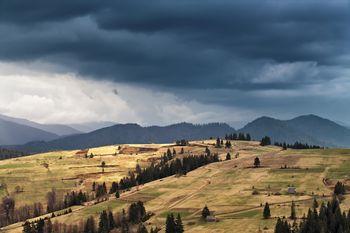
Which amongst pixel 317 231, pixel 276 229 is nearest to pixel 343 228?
pixel 317 231

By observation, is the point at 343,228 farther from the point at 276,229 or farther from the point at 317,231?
the point at 276,229

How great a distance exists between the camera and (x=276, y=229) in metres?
198

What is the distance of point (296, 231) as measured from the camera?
199m

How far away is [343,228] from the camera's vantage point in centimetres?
19888

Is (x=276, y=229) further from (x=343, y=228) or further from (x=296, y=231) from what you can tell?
(x=343, y=228)

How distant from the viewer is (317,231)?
196375 millimetres

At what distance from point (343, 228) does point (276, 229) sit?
24086mm

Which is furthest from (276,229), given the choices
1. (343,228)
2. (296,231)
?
(343,228)

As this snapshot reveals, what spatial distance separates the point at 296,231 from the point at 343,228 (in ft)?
55.0

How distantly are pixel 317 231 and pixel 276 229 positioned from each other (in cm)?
1423

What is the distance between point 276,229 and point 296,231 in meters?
7.46

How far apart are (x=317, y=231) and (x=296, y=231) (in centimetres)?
727
